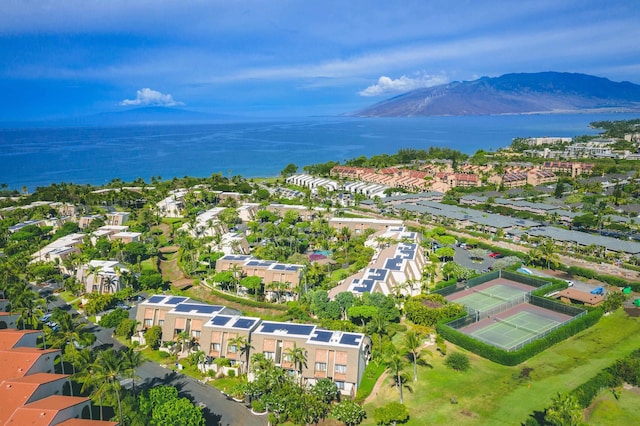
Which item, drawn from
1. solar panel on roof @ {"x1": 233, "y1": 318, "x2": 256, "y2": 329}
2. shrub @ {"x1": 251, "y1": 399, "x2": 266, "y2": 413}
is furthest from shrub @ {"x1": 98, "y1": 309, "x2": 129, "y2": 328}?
shrub @ {"x1": 251, "y1": 399, "x2": 266, "y2": 413}

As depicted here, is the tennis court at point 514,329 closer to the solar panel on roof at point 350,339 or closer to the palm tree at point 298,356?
the solar panel on roof at point 350,339

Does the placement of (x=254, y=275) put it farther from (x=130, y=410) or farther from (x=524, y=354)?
(x=524, y=354)

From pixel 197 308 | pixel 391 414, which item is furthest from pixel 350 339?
pixel 197 308

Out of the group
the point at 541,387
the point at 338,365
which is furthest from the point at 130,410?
the point at 541,387

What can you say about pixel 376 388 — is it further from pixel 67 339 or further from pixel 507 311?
pixel 67 339

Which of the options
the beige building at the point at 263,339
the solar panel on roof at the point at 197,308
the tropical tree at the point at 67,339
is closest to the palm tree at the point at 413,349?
the beige building at the point at 263,339

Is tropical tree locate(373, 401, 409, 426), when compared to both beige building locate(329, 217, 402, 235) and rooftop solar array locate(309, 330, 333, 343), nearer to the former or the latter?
rooftop solar array locate(309, 330, 333, 343)
